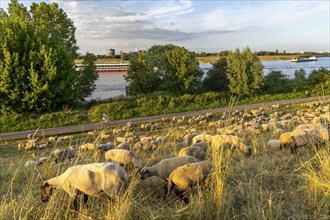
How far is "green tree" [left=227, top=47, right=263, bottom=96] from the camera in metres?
40.9

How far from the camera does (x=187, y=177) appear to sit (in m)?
4.55

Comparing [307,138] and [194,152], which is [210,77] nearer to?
[307,138]

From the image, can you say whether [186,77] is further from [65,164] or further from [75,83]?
[65,164]

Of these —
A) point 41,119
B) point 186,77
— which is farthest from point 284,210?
point 186,77

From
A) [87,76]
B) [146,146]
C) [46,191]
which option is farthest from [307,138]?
[87,76]

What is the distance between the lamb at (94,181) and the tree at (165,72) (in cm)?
3634

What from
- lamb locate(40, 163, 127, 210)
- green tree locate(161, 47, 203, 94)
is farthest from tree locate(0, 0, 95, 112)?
lamb locate(40, 163, 127, 210)

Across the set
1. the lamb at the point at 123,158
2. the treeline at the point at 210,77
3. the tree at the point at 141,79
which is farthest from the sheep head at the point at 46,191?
the tree at the point at 141,79

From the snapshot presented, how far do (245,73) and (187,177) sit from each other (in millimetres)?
38971

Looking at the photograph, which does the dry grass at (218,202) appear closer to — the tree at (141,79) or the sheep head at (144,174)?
the sheep head at (144,174)

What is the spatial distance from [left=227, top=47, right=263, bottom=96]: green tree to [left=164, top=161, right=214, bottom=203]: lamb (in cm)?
3748

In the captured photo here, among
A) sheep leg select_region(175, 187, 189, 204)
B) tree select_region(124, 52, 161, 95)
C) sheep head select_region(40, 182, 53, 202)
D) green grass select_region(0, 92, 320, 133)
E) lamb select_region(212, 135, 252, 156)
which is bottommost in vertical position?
green grass select_region(0, 92, 320, 133)

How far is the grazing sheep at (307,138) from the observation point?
731cm

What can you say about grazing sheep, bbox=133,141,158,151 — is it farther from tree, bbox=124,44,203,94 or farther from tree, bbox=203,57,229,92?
tree, bbox=203,57,229,92
